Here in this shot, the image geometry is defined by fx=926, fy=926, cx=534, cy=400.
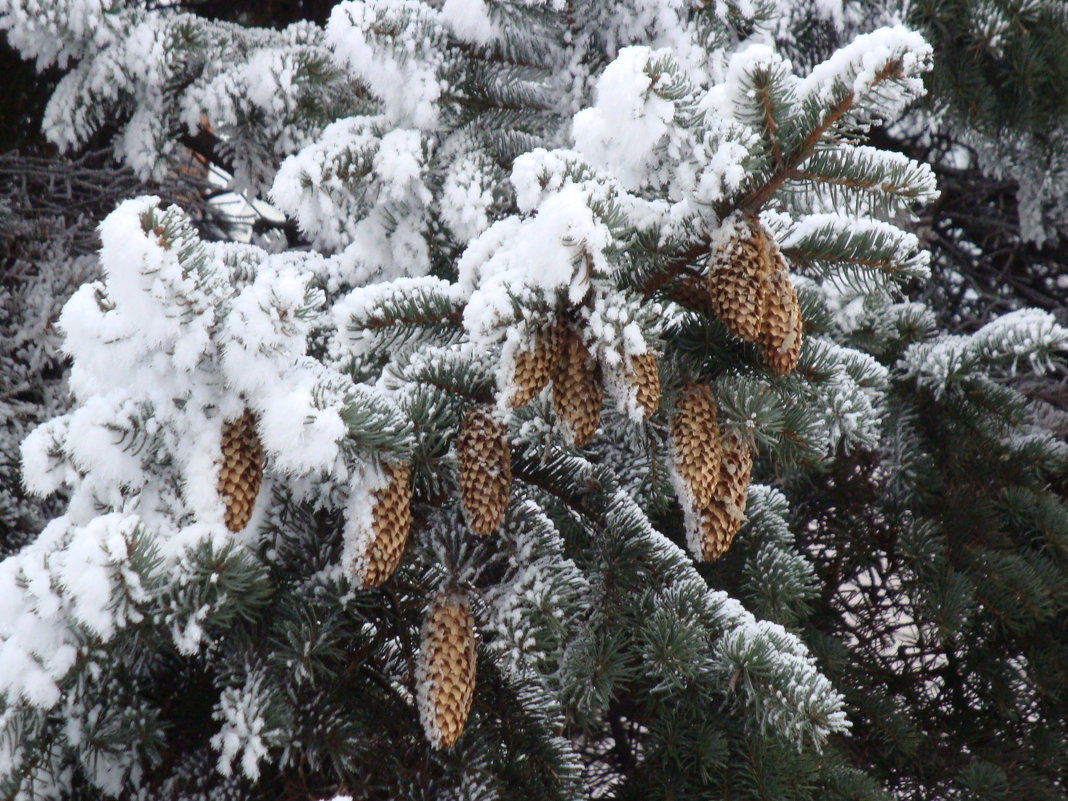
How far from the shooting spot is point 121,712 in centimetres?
120

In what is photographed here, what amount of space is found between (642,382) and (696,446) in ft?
0.48

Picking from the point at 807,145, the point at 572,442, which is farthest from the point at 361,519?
the point at 807,145

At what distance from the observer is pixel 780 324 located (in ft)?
3.59

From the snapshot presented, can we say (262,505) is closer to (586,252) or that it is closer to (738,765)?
(586,252)

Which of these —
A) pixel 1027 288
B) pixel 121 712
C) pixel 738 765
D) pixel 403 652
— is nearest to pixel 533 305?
pixel 403 652

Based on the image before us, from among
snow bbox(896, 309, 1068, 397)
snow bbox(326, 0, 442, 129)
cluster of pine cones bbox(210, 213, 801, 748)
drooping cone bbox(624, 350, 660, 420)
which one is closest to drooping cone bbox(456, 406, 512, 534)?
cluster of pine cones bbox(210, 213, 801, 748)

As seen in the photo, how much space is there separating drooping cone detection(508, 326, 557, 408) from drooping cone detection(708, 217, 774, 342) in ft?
0.67

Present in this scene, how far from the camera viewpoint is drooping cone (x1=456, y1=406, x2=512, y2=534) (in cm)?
116

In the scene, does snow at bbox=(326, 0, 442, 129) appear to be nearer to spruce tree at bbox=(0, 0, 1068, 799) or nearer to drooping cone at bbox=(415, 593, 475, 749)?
spruce tree at bbox=(0, 0, 1068, 799)

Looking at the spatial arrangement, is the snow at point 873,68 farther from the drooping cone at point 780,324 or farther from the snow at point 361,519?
the snow at point 361,519

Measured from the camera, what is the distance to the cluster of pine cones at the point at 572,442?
1.08 metres

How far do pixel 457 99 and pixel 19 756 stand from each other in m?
1.51

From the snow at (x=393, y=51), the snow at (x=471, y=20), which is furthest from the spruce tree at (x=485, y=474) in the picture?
the snow at (x=471, y=20)

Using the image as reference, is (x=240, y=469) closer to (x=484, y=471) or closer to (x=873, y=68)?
(x=484, y=471)
